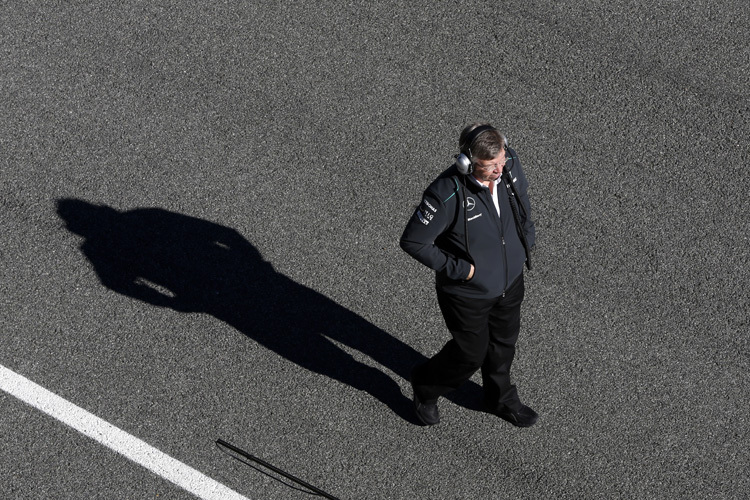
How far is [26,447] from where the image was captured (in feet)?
20.0

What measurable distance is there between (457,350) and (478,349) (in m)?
0.13

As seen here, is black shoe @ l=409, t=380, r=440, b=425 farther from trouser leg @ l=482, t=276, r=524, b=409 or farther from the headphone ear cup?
the headphone ear cup

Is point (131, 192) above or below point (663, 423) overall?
below

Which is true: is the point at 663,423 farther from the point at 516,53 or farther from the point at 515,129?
the point at 516,53

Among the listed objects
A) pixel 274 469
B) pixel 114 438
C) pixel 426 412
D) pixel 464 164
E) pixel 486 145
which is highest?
pixel 486 145

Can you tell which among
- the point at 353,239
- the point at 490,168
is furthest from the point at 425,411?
the point at 490,168

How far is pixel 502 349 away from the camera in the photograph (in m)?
5.66

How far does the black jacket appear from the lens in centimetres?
493

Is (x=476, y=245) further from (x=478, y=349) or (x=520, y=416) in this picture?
(x=520, y=416)

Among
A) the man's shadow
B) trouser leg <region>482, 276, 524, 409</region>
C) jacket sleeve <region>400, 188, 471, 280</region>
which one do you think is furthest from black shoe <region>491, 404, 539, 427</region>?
jacket sleeve <region>400, 188, 471, 280</region>

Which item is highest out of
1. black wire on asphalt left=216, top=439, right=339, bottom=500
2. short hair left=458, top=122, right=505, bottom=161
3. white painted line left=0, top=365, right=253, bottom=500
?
short hair left=458, top=122, right=505, bottom=161

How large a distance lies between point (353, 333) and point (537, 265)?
1.53 metres

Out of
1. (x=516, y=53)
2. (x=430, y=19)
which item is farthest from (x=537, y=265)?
(x=430, y=19)

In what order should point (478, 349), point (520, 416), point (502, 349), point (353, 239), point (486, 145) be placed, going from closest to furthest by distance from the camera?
1. point (486, 145)
2. point (478, 349)
3. point (502, 349)
4. point (520, 416)
5. point (353, 239)
